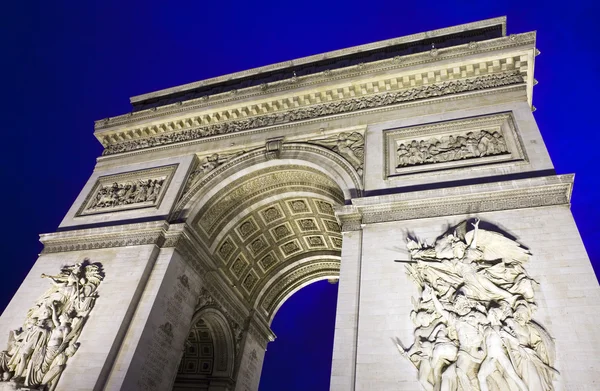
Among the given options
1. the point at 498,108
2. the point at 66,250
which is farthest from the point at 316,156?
the point at 66,250

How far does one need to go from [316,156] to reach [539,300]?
6552 mm

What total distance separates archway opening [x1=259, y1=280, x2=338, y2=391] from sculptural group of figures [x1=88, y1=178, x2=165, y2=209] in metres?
31.4

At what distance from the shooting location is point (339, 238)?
14.7 metres

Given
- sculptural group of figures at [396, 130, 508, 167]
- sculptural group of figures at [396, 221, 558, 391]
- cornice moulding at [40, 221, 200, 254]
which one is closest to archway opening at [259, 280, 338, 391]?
cornice moulding at [40, 221, 200, 254]

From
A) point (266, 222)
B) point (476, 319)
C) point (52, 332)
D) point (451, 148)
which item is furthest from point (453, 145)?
point (52, 332)

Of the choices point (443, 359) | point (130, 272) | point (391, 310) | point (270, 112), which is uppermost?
point (270, 112)

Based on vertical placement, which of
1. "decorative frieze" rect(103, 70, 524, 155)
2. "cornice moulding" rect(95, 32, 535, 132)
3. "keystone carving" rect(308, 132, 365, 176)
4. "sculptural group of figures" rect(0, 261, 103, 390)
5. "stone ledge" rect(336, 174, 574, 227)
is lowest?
"sculptural group of figures" rect(0, 261, 103, 390)

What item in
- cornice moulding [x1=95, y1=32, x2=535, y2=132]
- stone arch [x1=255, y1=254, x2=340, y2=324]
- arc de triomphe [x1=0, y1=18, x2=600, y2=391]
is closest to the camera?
A: arc de triomphe [x1=0, y1=18, x2=600, y2=391]

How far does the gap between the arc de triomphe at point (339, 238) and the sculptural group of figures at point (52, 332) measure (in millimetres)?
47

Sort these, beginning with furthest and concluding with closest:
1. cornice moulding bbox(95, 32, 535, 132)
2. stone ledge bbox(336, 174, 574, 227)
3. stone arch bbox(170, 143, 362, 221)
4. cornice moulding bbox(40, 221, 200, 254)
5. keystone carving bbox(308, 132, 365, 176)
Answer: cornice moulding bbox(40, 221, 200, 254) < stone arch bbox(170, 143, 362, 221) < cornice moulding bbox(95, 32, 535, 132) < keystone carving bbox(308, 132, 365, 176) < stone ledge bbox(336, 174, 574, 227)

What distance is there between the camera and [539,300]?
6.63 metres

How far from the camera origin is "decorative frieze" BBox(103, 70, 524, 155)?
10.8m

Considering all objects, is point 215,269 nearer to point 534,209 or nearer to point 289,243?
point 289,243

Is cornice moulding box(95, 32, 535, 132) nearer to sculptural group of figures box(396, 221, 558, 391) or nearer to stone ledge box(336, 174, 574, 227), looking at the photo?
stone ledge box(336, 174, 574, 227)
